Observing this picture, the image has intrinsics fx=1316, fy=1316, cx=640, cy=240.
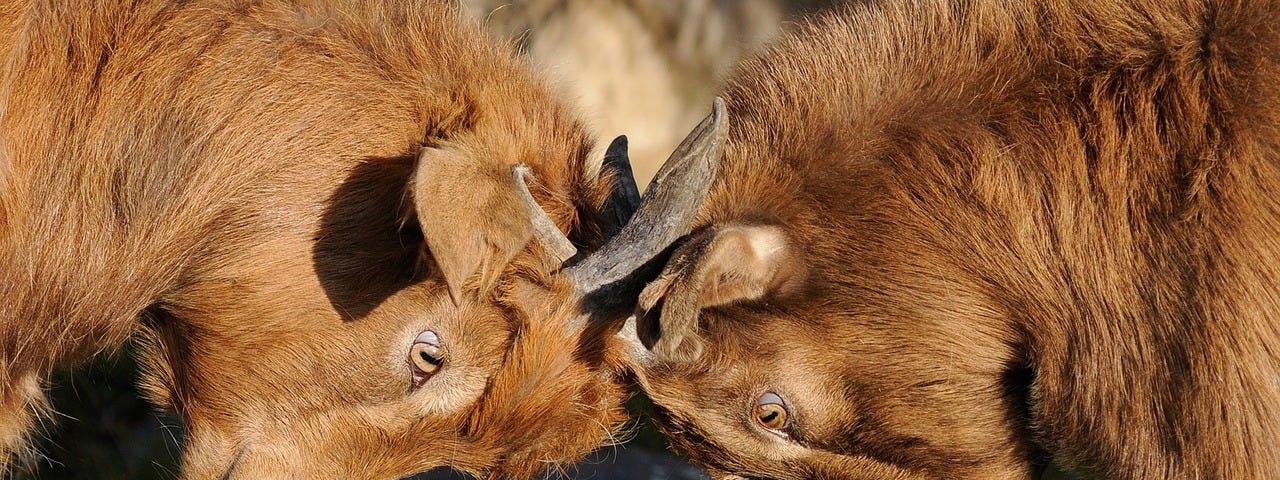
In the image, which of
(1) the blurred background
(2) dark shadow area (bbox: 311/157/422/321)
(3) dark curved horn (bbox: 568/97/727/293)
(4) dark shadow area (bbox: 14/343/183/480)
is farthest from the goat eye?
(1) the blurred background

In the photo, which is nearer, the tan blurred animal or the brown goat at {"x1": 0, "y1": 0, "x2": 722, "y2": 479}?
the brown goat at {"x1": 0, "y1": 0, "x2": 722, "y2": 479}

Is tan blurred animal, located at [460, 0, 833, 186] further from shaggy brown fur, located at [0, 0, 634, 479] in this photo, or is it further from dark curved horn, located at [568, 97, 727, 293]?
dark curved horn, located at [568, 97, 727, 293]

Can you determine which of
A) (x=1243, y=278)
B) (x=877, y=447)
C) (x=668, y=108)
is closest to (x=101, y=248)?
(x=877, y=447)

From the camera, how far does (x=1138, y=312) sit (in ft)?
12.5

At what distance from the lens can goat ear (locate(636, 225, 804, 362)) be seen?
3.79 m

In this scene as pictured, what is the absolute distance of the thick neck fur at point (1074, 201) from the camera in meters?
3.68

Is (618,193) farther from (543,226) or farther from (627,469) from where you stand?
(627,469)

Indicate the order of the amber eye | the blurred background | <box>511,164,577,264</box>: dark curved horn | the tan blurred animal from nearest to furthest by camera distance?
<box>511,164,577,264</box>: dark curved horn
the amber eye
the blurred background
the tan blurred animal

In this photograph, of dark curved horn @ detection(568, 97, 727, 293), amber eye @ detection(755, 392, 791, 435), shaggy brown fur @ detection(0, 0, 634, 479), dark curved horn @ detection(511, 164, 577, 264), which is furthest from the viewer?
amber eye @ detection(755, 392, 791, 435)

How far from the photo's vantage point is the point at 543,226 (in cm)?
400

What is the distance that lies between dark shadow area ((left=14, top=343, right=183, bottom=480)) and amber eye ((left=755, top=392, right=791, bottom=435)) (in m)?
3.06

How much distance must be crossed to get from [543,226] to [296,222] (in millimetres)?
783

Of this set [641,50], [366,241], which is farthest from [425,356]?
[641,50]

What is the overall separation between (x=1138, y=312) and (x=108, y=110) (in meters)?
3.17
